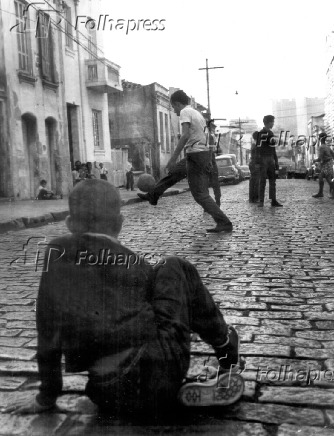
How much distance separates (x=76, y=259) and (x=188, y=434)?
698 millimetres

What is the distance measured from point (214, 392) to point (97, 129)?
23884 millimetres

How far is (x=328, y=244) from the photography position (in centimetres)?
630

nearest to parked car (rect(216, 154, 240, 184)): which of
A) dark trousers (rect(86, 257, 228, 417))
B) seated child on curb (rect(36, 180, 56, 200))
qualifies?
seated child on curb (rect(36, 180, 56, 200))

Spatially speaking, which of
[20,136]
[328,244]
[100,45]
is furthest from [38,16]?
[328,244]

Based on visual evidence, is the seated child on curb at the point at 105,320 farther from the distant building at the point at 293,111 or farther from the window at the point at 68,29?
the distant building at the point at 293,111

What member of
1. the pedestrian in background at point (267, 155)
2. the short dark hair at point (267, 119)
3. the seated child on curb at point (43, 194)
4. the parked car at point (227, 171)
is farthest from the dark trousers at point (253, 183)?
the parked car at point (227, 171)

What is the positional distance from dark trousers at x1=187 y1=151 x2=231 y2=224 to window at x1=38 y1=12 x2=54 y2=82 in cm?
1274

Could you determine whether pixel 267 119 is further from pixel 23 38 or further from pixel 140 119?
pixel 140 119

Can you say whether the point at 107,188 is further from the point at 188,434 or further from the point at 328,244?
the point at 328,244

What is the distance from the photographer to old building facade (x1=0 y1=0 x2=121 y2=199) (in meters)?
17.0

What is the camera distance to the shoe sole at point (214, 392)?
6.78 feet

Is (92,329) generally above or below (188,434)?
above

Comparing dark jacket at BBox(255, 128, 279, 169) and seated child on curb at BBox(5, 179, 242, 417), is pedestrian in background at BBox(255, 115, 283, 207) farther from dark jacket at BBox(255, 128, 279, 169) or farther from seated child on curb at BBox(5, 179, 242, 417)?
seated child on curb at BBox(5, 179, 242, 417)

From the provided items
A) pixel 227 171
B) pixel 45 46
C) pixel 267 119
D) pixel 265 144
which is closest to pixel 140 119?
pixel 227 171
